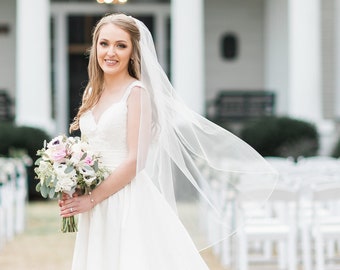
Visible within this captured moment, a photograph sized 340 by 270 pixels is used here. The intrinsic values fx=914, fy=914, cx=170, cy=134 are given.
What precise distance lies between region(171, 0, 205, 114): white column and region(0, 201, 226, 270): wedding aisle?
4930mm

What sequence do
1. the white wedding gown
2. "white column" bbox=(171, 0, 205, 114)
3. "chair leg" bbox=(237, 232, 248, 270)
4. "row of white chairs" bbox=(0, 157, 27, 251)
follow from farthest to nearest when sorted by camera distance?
"white column" bbox=(171, 0, 205, 114) → "row of white chairs" bbox=(0, 157, 27, 251) → "chair leg" bbox=(237, 232, 248, 270) → the white wedding gown

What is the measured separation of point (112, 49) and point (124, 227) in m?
0.84

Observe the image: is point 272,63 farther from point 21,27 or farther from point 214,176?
point 214,176

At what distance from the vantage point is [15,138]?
17078 millimetres

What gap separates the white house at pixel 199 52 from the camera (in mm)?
18328

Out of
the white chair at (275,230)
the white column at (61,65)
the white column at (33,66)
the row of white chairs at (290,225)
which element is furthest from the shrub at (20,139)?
the white chair at (275,230)

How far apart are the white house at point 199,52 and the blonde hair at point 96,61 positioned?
13564 millimetres

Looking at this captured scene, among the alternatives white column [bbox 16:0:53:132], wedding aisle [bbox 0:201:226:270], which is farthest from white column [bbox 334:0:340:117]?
wedding aisle [bbox 0:201:226:270]

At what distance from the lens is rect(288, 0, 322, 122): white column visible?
725 inches

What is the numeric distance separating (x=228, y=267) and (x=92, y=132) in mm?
4985

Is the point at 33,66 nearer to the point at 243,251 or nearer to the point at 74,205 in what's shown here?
the point at 243,251

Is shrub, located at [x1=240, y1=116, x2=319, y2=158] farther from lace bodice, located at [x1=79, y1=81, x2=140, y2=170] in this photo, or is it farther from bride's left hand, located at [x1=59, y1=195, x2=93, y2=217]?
bride's left hand, located at [x1=59, y1=195, x2=93, y2=217]

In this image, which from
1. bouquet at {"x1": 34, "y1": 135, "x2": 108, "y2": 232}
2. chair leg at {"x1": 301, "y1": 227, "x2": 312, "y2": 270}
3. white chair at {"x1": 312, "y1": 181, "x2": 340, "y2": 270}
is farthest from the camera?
chair leg at {"x1": 301, "y1": 227, "x2": 312, "y2": 270}

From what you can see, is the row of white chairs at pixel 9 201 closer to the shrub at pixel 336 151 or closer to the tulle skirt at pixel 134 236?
the tulle skirt at pixel 134 236
